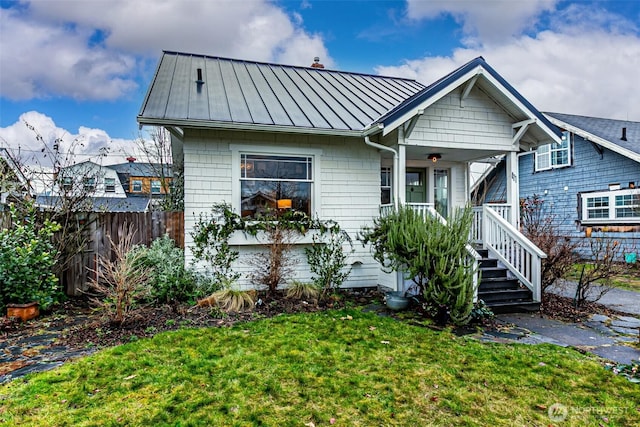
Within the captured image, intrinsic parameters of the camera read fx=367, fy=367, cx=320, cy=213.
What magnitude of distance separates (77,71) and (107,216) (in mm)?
12182

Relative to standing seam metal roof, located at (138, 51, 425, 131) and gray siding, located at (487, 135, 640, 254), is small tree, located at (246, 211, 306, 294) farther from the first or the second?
gray siding, located at (487, 135, 640, 254)

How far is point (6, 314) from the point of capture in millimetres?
6023

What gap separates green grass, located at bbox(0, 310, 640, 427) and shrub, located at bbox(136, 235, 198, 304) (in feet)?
6.02

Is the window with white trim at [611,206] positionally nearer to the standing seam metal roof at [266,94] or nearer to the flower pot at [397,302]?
the standing seam metal roof at [266,94]

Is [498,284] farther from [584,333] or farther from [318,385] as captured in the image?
[318,385]

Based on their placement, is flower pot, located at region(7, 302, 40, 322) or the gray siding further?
the gray siding

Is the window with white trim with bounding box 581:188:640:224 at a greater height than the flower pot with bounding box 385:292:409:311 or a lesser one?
greater

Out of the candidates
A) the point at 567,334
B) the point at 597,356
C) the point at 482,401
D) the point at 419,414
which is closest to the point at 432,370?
the point at 482,401

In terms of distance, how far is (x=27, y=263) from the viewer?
243 inches

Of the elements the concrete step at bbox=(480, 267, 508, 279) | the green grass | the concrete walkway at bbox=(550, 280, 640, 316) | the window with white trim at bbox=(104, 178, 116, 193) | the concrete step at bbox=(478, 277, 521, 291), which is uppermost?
the window with white trim at bbox=(104, 178, 116, 193)

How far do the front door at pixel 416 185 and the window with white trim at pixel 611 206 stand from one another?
27.7ft

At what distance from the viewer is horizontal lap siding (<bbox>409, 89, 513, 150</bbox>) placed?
7.89 metres

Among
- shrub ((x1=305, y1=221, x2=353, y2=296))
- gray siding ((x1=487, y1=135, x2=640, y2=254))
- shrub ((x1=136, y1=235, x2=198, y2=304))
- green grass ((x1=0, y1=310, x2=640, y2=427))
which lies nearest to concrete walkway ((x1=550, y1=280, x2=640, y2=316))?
green grass ((x1=0, y1=310, x2=640, y2=427))

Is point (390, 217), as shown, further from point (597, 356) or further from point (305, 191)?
point (597, 356)
